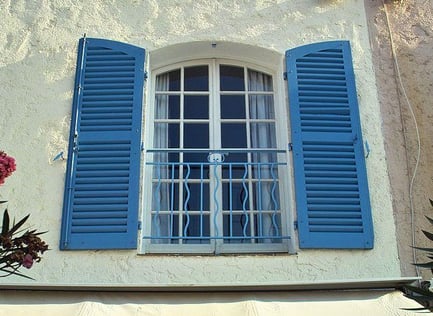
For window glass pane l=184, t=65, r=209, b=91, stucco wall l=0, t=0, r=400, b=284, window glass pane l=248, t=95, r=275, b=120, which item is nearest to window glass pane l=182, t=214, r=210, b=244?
stucco wall l=0, t=0, r=400, b=284

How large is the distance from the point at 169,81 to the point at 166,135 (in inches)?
30.5

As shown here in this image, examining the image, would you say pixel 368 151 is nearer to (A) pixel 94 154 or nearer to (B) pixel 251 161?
(B) pixel 251 161

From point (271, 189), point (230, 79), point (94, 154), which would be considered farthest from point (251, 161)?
point (94, 154)

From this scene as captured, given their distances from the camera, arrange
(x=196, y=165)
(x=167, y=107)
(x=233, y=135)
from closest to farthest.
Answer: (x=196, y=165)
(x=233, y=135)
(x=167, y=107)

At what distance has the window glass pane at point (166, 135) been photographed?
746 cm

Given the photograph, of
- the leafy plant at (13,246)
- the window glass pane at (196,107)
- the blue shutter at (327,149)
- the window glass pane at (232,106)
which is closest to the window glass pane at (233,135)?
the window glass pane at (232,106)

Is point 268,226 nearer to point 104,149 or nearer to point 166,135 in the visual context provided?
point 166,135

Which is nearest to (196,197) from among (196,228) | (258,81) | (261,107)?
(196,228)

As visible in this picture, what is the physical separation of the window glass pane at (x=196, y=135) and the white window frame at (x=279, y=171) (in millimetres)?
131

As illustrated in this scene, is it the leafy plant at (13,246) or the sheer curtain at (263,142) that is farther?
the sheer curtain at (263,142)

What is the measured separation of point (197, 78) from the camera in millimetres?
7969

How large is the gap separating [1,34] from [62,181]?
80.6 inches

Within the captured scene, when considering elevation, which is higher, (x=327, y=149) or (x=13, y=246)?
(x=327, y=149)

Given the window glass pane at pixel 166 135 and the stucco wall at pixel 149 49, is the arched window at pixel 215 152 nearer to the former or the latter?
the window glass pane at pixel 166 135
